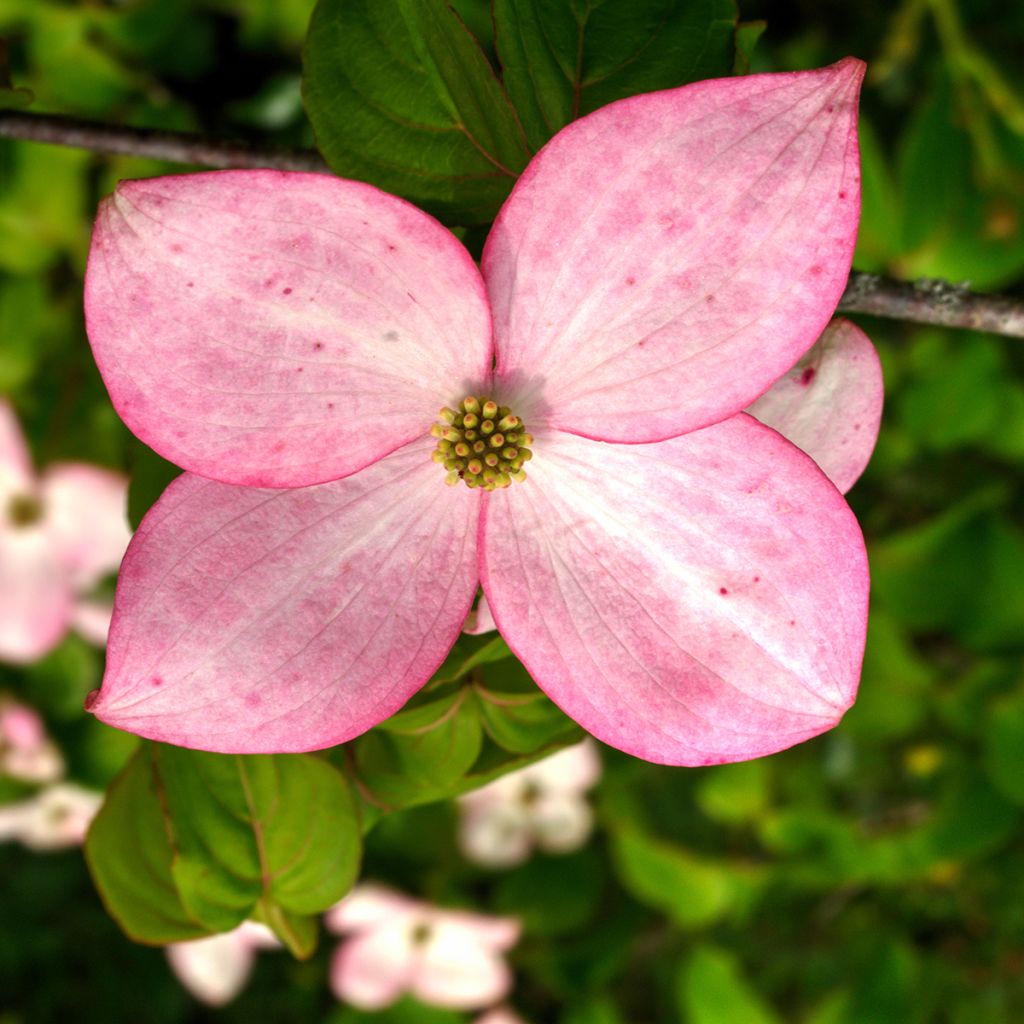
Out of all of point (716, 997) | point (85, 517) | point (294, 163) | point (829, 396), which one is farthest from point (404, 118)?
point (716, 997)

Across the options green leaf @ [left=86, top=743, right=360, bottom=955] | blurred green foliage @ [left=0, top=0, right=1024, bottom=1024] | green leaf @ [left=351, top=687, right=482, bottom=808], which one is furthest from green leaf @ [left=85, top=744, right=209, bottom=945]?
blurred green foliage @ [left=0, top=0, right=1024, bottom=1024]

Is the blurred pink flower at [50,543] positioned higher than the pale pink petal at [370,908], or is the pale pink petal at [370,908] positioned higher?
the blurred pink flower at [50,543]

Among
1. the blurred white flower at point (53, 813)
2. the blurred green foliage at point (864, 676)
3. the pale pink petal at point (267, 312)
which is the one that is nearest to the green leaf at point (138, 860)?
the pale pink petal at point (267, 312)

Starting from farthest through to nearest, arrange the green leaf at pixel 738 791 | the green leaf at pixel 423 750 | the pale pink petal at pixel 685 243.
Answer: the green leaf at pixel 738 791 < the green leaf at pixel 423 750 < the pale pink petal at pixel 685 243

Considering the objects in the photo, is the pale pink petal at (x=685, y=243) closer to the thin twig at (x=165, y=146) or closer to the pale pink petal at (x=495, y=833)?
the thin twig at (x=165, y=146)

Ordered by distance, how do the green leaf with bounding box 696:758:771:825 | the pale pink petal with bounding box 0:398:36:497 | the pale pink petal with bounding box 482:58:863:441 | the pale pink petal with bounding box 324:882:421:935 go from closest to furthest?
the pale pink petal with bounding box 482:58:863:441 → the pale pink petal with bounding box 0:398:36:497 → the pale pink petal with bounding box 324:882:421:935 → the green leaf with bounding box 696:758:771:825

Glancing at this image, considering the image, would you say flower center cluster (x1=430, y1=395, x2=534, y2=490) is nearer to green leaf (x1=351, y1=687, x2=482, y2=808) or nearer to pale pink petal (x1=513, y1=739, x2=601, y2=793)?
green leaf (x1=351, y1=687, x2=482, y2=808)
